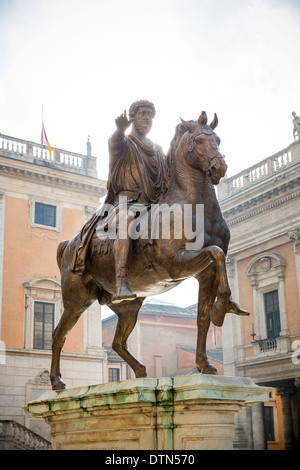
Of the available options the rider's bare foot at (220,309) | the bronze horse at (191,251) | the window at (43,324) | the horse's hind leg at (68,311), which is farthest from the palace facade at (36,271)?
the rider's bare foot at (220,309)

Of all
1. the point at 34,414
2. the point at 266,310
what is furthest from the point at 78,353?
the point at 34,414

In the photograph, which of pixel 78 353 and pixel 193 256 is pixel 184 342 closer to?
pixel 78 353

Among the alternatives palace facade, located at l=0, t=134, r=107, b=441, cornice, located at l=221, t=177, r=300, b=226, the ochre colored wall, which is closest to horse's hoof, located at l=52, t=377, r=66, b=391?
palace facade, located at l=0, t=134, r=107, b=441

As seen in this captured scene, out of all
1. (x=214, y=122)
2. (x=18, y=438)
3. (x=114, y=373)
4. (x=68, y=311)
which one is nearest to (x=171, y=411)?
(x=68, y=311)

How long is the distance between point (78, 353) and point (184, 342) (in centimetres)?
1350

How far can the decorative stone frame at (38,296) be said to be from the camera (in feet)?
76.2

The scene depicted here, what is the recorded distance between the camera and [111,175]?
641 centimetres

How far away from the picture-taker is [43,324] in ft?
78.1

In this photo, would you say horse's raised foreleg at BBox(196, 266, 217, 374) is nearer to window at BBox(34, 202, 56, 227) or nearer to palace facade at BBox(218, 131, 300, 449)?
palace facade at BBox(218, 131, 300, 449)

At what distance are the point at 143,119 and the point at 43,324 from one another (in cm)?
1842

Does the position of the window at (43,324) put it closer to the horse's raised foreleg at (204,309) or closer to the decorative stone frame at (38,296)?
the decorative stone frame at (38,296)

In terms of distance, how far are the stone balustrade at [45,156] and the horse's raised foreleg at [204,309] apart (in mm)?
20341

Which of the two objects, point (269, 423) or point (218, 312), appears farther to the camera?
point (269, 423)

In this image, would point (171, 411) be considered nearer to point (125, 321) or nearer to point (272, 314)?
point (125, 321)
